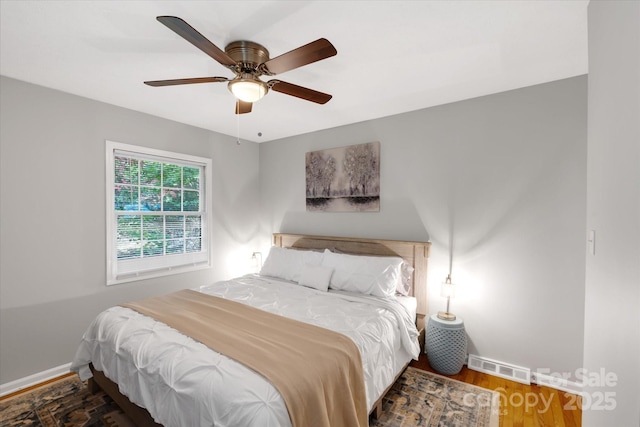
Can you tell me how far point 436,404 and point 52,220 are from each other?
11.6 feet

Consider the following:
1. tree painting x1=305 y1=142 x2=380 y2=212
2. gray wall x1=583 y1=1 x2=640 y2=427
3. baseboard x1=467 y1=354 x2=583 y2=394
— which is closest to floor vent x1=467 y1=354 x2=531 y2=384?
baseboard x1=467 y1=354 x2=583 y2=394

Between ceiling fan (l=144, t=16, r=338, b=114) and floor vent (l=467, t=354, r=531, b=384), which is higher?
ceiling fan (l=144, t=16, r=338, b=114)

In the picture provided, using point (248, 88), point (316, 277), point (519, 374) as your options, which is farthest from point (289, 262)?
point (519, 374)

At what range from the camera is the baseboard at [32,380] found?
2.24 metres

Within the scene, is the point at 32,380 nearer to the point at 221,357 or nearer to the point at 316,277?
the point at 221,357

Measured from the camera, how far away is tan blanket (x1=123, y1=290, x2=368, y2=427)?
129 centimetres

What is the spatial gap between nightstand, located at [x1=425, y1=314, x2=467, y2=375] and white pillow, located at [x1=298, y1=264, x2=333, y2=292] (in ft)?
3.51

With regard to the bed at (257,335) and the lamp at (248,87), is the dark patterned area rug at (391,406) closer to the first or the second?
the bed at (257,335)

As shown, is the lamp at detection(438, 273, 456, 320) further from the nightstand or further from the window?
the window

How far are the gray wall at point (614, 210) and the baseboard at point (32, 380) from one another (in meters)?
3.75

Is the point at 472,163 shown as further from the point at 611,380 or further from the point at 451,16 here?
the point at 611,380

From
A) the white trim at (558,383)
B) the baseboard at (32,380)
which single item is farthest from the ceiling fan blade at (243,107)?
the white trim at (558,383)

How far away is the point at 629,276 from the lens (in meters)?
0.91

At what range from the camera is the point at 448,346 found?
2438mm
